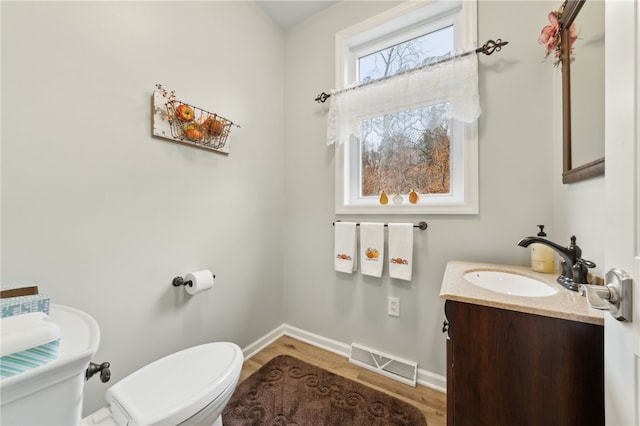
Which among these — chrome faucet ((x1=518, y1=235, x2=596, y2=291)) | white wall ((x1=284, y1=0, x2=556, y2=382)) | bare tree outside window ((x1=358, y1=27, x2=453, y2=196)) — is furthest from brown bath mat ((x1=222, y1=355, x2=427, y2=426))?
bare tree outside window ((x1=358, y1=27, x2=453, y2=196))

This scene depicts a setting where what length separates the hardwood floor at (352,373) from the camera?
135 centimetres

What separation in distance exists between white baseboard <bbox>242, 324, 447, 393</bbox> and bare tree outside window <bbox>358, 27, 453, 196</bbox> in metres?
1.18

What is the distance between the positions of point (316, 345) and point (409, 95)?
6.51 feet

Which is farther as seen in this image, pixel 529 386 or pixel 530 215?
pixel 530 215

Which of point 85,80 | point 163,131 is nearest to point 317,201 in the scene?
point 163,131

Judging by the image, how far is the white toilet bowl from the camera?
843 mm

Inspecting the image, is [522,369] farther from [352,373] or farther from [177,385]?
[177,385]

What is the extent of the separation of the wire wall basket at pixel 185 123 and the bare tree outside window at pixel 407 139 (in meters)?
1.05

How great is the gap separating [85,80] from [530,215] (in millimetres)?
2254

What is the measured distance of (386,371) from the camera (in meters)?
1.61

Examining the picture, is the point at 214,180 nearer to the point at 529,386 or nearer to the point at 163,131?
the point at 163,131

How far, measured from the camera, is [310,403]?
1.36 meters

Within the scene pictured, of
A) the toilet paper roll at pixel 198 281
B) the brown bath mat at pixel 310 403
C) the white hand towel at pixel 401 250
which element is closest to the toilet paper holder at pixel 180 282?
the toilet paper roll at pixel 198 281

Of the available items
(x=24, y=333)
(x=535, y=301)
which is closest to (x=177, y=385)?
(x=24, y=333)
